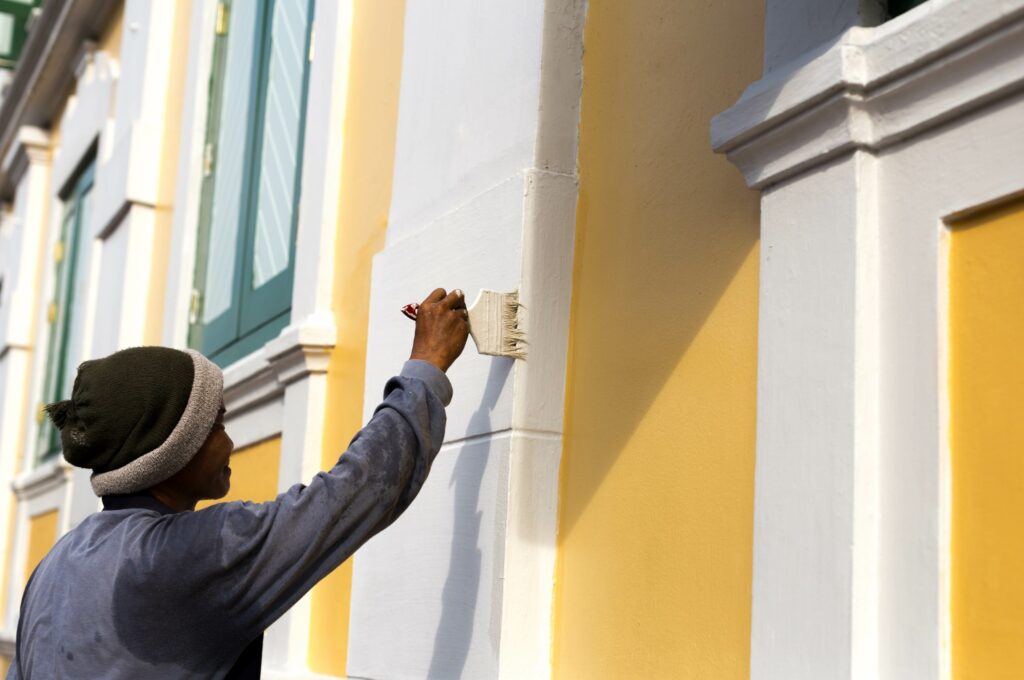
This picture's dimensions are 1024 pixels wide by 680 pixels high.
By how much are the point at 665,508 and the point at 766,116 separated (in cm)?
68

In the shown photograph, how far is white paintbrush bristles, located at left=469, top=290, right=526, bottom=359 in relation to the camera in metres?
2.74

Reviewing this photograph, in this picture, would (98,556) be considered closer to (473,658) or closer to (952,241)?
(473,658)

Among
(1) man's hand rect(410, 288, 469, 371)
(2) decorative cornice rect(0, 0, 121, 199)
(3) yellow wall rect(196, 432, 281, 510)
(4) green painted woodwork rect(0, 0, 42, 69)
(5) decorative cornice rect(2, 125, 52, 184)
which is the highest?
(4) green painted woodwork rect(0, 0, 42, 69)

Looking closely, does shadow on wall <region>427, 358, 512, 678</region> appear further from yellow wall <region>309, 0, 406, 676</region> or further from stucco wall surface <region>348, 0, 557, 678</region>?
yellow wall <region>309, 0, 406, 676</region>

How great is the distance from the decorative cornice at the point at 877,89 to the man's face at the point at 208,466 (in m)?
0.92

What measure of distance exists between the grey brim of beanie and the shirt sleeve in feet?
0.32

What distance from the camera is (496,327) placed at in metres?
2.74

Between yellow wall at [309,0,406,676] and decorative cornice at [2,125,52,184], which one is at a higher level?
decorative cornice at [2,125,52,184]

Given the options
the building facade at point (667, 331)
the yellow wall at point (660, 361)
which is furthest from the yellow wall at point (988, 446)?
the yellow wall at point (660, 361)

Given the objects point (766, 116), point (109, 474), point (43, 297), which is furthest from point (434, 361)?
point (43, 297)

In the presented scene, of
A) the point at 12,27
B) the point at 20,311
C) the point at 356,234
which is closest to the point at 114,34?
the point at 20,311

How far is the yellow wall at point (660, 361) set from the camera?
2250mm

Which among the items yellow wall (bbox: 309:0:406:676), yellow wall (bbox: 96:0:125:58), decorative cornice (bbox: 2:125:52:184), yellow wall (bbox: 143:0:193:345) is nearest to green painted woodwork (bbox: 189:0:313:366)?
yellow wall (bbox: 143:0:193:345)

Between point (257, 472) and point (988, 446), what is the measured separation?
320 centimetres
